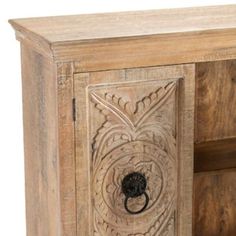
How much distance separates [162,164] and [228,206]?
327mm

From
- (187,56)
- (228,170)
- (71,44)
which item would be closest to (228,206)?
(228,170)

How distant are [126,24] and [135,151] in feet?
1.21

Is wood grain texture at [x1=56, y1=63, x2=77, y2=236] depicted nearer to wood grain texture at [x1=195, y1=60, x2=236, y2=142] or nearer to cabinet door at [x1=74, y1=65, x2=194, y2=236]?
cabinet door at [x1=74, y1=65, x2=194, y2=236]

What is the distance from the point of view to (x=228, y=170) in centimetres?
262

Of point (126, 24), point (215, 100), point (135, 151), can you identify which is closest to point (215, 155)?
point (215, 100)

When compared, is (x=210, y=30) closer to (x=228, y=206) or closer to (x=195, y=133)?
(x=195, y=133)

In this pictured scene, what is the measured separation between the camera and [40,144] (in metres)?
2.51

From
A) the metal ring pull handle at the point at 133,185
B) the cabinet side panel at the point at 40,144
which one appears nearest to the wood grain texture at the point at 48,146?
the cabinet side panel at the point at 40,144

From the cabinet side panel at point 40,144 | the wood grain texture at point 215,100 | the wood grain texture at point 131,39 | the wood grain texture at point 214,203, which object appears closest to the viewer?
the wood grain texture at point 131,39

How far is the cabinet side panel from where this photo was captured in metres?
2.37

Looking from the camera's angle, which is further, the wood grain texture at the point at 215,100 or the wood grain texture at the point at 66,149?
the wood grain texture at the point at 215,100

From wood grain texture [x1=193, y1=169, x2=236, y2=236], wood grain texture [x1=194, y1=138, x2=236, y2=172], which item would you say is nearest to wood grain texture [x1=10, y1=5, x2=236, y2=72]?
wood grain texture [x1=194, y1=138, x2=236, y2=172]

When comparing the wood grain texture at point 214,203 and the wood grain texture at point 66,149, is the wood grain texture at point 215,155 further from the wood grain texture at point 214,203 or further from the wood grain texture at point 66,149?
the wood grain texture at point 66,149

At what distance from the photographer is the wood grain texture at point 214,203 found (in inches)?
104
